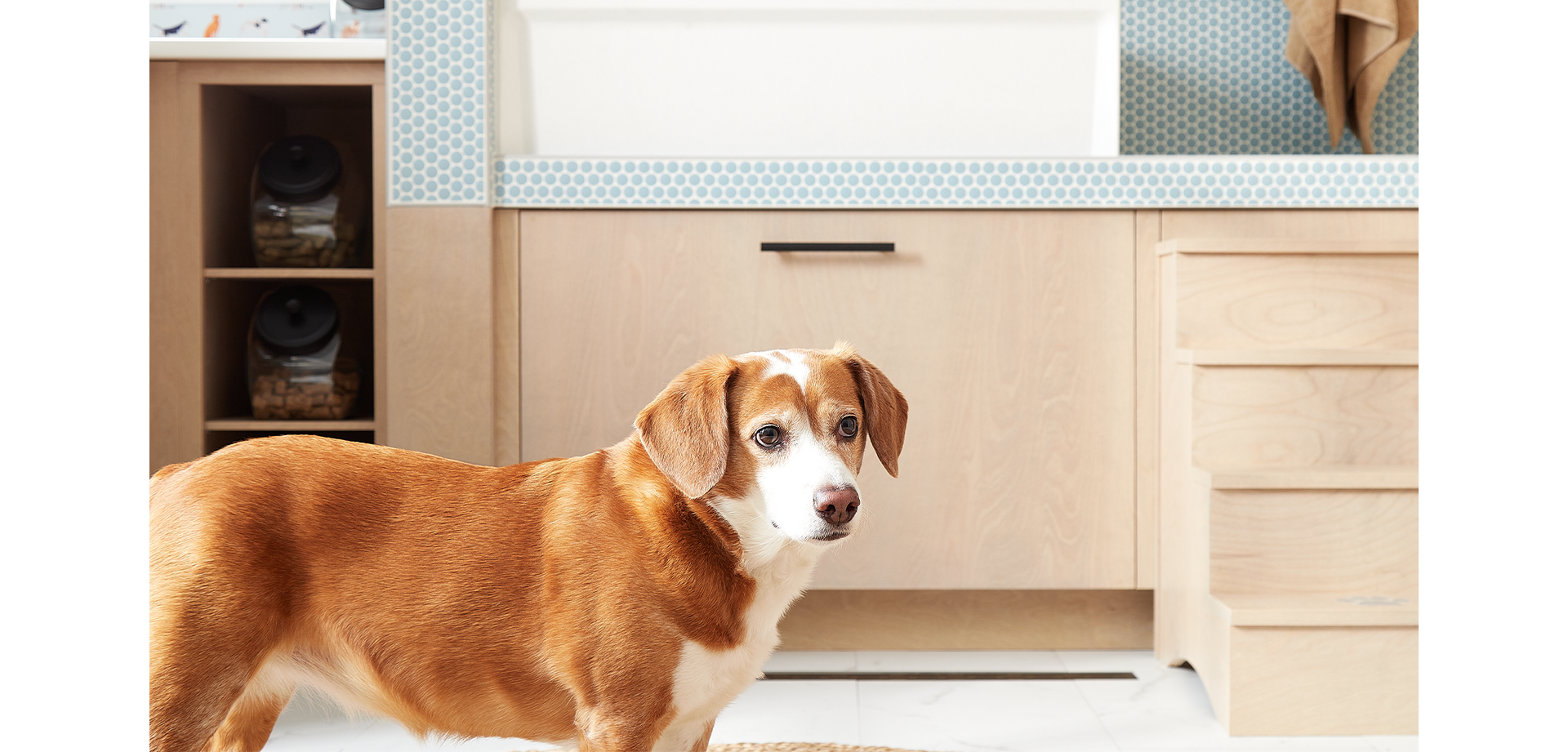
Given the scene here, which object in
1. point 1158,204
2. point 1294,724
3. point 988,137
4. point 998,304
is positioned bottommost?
point 1294,724

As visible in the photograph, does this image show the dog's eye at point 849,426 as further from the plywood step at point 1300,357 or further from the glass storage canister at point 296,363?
the glass storage canister at point 296,363

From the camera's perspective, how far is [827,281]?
6.92 feet

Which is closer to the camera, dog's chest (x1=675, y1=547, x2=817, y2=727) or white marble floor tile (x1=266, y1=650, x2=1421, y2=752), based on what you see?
dog's chest (x1=675, y1=547, x2=817, y2=727)

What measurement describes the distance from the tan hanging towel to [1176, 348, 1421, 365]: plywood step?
2.54 feet

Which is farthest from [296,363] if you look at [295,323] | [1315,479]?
[1315,479]

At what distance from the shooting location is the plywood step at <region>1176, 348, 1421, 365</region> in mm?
1924

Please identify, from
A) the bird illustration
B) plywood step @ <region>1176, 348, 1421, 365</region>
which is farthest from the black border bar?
the bird illustration

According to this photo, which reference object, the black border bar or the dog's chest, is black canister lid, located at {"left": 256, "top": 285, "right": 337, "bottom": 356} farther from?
the dog's chest

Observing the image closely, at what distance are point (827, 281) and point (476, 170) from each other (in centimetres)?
76

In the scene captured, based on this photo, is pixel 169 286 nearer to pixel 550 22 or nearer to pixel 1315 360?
pixel 550 22

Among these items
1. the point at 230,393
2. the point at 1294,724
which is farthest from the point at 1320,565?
the point at 230,393

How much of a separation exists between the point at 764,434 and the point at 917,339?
3.46 ft

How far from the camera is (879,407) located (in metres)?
1.22

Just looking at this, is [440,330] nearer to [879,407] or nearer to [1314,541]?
[879,407]
